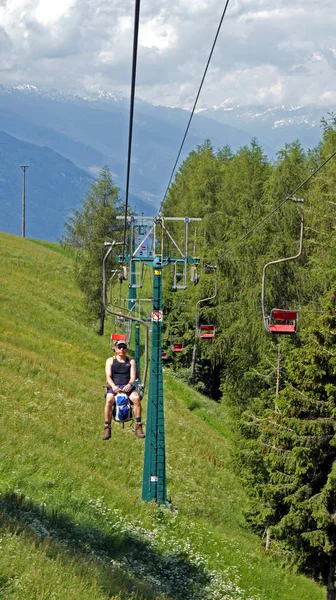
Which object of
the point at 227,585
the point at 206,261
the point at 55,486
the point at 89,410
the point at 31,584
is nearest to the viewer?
the point at 31,584

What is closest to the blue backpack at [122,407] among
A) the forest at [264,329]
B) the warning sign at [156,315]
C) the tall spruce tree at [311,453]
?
the forest at [264,329]

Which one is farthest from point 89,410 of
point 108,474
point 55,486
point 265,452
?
point 55,486

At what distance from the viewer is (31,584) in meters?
10.8

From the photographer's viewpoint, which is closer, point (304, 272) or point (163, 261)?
point (163, 261)

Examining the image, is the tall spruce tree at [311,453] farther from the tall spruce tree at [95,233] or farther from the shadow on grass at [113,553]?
the tall spruce tree at [95,233]

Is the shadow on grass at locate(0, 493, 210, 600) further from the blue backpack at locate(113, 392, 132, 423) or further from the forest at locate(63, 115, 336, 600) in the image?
the forest at locate(63, 115, 336, 600)

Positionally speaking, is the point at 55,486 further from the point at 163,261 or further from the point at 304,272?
the point at 304,272

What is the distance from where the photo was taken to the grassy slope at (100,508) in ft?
41.6

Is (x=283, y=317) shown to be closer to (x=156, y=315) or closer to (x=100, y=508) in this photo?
(x=156, y=315)

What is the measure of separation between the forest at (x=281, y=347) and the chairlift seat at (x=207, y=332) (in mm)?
2584

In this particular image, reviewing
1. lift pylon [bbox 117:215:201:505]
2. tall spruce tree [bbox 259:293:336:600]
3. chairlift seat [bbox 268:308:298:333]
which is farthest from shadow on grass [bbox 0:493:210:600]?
chairlift seat [bbox 268:308:298:333]

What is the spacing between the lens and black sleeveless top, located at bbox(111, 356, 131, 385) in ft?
50.4

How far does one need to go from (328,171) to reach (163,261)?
9771 millimetres

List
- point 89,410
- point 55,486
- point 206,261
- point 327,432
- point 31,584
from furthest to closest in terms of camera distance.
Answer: point 206,261, point 89,410, point 327,432, point 55,486, point 31,584
